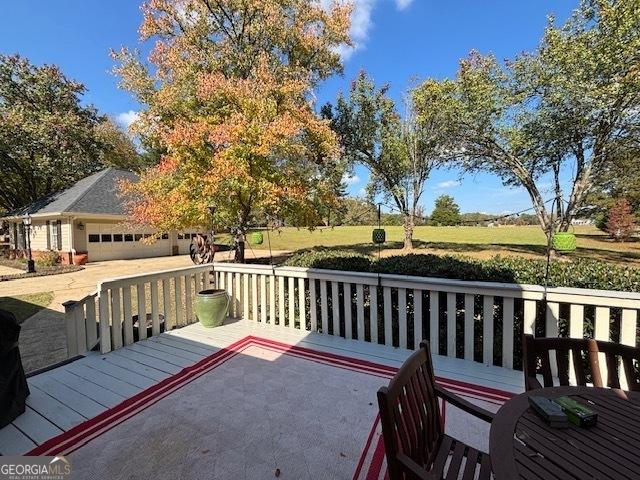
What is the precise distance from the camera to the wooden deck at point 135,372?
7.41 feet

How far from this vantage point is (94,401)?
2531mm

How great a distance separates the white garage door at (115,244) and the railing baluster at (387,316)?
50.2 ft

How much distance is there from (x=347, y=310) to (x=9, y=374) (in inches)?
118

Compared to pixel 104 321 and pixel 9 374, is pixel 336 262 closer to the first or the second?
pixel 104 321

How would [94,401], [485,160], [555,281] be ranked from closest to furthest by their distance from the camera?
[94,401], [555,281], [485,160]

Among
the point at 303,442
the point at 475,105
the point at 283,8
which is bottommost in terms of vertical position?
the point at 303,442

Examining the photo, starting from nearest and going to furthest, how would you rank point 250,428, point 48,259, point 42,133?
point 250,428
point 48,259
point 42,133

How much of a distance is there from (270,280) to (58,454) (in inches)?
104

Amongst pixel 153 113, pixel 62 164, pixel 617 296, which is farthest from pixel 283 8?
pixel 62 164

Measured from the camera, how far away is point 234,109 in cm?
826

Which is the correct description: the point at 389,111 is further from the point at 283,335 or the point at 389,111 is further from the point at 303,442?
the point at 303,442

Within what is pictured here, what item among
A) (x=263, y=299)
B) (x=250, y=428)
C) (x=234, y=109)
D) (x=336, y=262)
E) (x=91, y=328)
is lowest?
(x=250, y=428)

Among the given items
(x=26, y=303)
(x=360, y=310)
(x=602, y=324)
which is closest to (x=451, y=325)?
(x=360, y=310)

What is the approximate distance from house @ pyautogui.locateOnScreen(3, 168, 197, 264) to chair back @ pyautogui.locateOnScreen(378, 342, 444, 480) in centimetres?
1588
